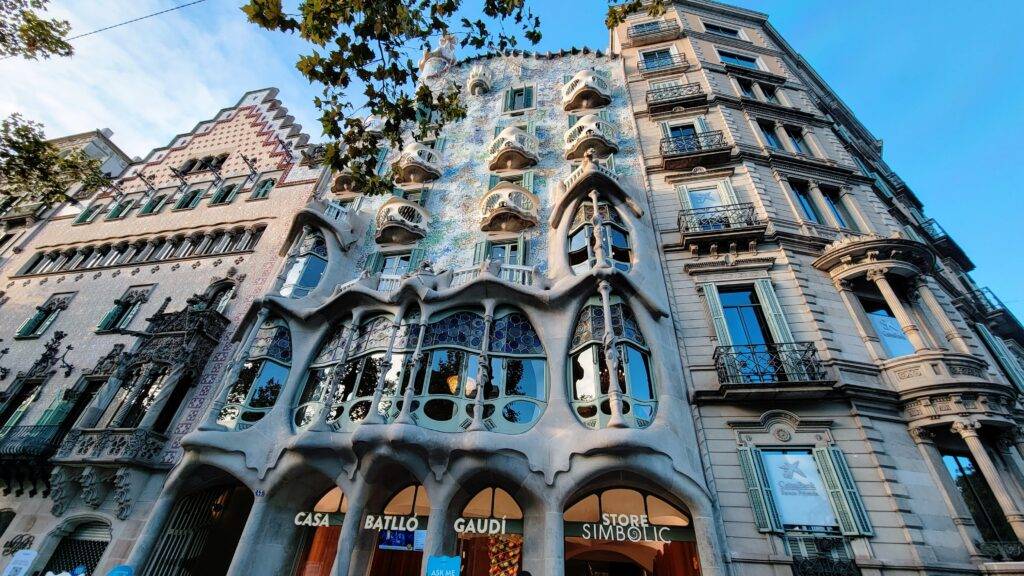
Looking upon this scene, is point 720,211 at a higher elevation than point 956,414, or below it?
higher

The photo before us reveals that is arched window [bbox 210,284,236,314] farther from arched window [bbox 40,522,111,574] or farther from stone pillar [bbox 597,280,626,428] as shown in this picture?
stone pillar [bbox 597,280,626,428]

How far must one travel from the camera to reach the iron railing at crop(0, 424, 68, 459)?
1400 cm

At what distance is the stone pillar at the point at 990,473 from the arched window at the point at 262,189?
26.7 meters

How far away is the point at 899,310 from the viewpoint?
11398 mm

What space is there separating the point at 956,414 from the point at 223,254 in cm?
2553

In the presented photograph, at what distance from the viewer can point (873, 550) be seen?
8.52m

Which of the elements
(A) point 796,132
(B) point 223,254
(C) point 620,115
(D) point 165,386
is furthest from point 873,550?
(B) point 223,254

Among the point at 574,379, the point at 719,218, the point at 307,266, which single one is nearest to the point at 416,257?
the point at 307,266

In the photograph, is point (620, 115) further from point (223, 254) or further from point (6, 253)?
point (6, 253)

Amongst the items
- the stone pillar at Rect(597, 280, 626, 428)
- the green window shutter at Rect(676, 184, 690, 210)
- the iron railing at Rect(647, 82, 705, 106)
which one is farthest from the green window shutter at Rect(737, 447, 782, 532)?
the iron railing at Rect(647, 82, 705, 106)

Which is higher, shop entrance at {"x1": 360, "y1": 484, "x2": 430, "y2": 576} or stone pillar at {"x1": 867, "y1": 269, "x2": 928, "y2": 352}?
stone pillar at {"x1": 867, "y1": 269, "x2": 928, "y2": 352}

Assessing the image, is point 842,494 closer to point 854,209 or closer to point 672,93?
point 854,209

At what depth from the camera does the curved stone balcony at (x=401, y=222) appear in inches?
677

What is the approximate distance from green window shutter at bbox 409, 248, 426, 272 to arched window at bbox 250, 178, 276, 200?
1024 cm
